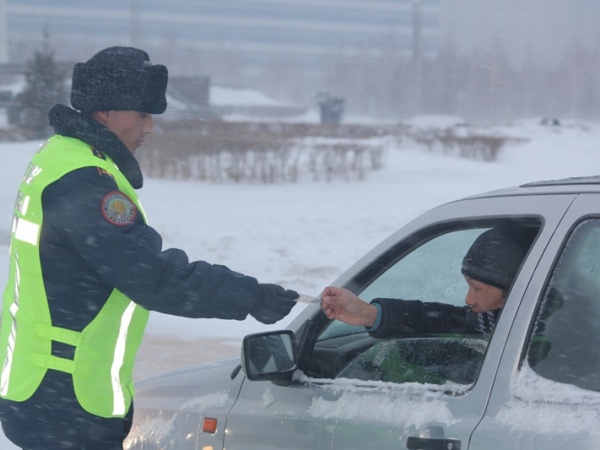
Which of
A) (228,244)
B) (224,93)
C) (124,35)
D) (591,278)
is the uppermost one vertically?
(124,35)

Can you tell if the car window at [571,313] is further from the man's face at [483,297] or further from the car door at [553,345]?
the man's face at [483,297]

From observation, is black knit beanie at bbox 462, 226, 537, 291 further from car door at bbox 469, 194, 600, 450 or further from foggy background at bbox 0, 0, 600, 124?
foggy background at bbox 0, 0, 600, 124

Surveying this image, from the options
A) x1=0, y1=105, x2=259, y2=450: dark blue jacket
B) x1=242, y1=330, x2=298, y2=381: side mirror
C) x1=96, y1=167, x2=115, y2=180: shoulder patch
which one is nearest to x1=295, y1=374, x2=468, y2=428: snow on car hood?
x1=242, y1=330, x2=298, y2=381: side mirror

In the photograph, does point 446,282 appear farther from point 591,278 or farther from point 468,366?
point 591,278

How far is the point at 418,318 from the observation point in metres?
3.26

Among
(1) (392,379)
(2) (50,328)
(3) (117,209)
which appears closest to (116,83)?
(3) (117,209)

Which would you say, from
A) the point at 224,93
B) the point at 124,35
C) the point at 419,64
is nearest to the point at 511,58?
the point at 419,64

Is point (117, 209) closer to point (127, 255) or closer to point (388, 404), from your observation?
point (127, 255)

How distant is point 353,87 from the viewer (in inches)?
2657

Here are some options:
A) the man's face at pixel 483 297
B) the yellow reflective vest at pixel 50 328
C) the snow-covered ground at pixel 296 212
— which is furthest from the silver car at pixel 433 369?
the snow-covered ground at pixel 296 212

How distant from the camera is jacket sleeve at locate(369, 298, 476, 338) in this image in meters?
3.16

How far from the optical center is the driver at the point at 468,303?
282 cm

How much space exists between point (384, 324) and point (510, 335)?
0.77 metres

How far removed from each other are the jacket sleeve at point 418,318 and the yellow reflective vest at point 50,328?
2.60 feet
